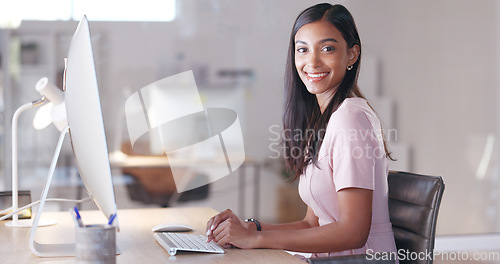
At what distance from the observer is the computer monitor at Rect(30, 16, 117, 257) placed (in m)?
1.06

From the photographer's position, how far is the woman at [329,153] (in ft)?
4.83

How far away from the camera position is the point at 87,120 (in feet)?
3.62

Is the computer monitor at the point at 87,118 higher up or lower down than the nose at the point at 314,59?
lower down

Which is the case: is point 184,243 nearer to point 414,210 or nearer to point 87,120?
point 87,120

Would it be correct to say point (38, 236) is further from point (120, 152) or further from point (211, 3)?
point (211, 3)

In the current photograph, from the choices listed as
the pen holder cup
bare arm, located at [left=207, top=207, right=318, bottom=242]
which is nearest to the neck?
bare arm, located at [left=207, top=207, right=318, bottom=242]

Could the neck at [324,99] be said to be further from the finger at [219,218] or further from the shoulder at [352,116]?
the finger at [219,218]

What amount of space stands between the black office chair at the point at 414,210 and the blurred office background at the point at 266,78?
7.11ft

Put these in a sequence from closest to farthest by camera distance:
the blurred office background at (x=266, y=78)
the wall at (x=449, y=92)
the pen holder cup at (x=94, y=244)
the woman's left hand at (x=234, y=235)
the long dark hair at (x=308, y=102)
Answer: the pen holder cup at (x=94, y=244)
the woman's left hand at (x=234, y=235)
the long dark hair at (x=308, y=102)
the blurred office background at (x=266, y=78)
the wall at (x=449, y=92)

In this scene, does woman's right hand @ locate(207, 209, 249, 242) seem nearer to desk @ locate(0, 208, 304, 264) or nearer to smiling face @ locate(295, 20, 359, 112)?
desk @ locate(0, 208, 304, 264)

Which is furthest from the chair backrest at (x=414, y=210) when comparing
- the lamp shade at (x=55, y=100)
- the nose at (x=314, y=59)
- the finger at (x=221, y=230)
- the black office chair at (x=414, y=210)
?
the lamp shade at (x=55, y=100)

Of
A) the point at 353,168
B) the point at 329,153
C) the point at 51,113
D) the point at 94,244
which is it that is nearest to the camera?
the point at 94,244

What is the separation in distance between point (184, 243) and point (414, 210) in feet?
2.07

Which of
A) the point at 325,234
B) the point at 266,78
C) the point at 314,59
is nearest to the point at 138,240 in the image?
the point at 325,234
